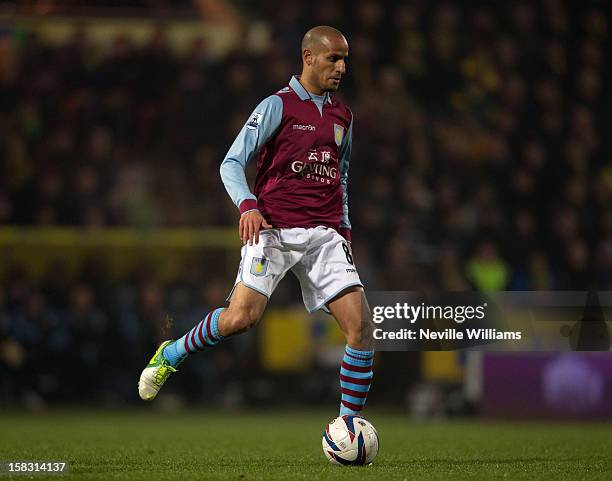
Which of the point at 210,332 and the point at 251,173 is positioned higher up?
the point at 210,332

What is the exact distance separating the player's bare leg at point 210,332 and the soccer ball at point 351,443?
67 cm

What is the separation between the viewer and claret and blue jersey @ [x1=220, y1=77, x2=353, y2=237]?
5.53m

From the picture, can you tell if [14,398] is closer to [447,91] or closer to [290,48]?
[290,48]

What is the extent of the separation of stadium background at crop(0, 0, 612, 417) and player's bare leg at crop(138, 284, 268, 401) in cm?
516

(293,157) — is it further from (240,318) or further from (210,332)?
(210,332)

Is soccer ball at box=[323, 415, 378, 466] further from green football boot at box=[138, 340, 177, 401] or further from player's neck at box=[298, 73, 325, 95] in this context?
player's neck at box=[298, 73, 325, 95]

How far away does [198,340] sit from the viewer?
18.1ft

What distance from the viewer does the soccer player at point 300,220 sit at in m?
5.45

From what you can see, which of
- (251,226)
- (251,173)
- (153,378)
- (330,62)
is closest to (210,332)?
(153,378)

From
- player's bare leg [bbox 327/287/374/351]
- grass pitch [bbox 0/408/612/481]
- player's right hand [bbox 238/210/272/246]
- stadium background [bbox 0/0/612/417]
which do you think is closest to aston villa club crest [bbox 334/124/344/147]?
player's right hand [bbox 238/210/272/246]

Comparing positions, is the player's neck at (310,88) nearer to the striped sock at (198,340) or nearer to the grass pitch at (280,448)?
the striped sock at (198,340)

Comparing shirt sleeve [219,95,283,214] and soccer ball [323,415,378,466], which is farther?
shirt sleeve [219,95,283,214]

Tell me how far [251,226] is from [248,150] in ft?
1.47

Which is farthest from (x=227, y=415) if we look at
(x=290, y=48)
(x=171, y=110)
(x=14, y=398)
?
(x=290, y=48)
